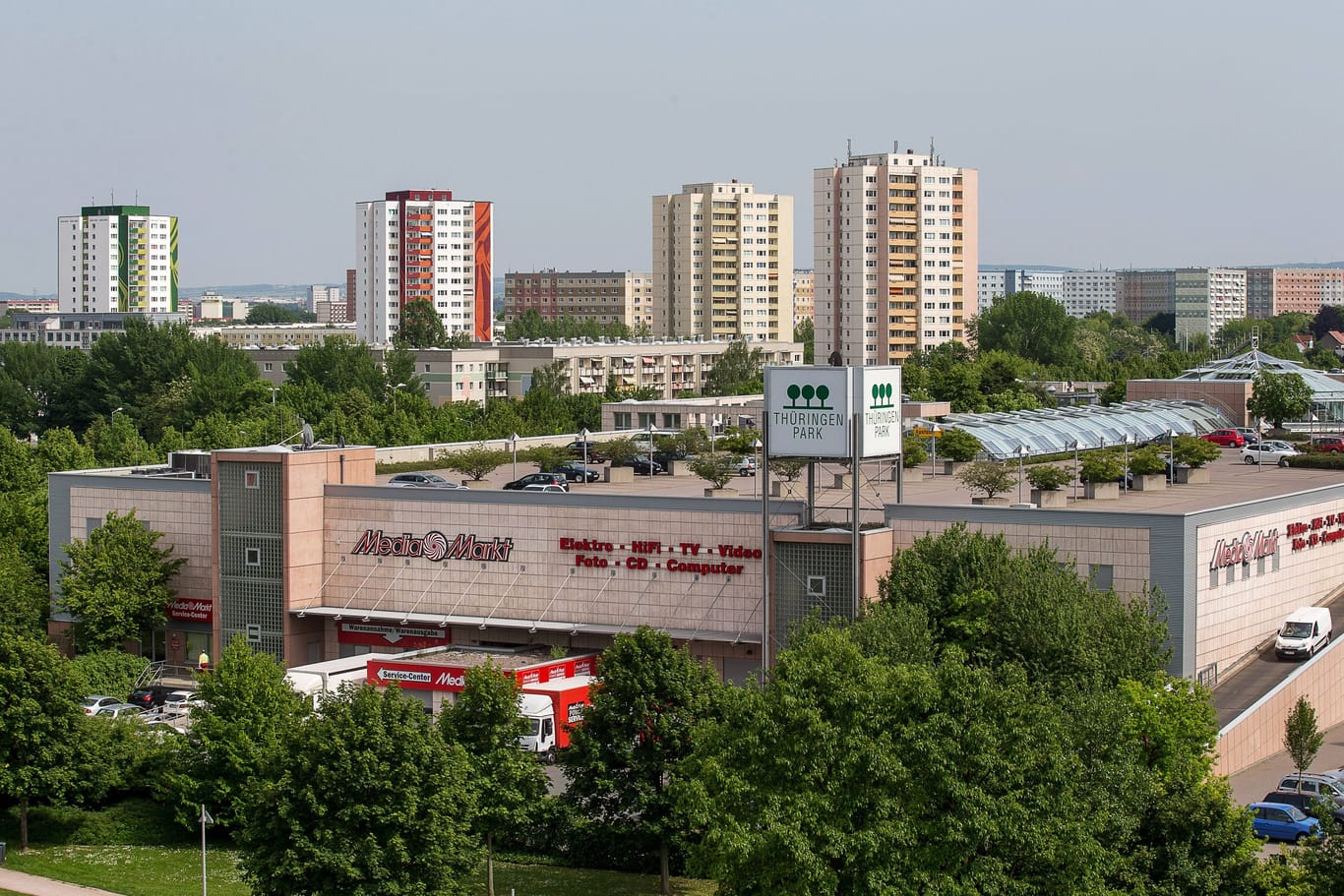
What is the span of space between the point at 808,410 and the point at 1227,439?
1744 inches

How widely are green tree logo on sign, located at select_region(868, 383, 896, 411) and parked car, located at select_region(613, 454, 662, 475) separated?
26146 millimetres

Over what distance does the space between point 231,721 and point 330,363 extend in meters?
100

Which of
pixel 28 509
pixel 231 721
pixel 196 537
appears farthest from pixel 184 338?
pixel 231 721

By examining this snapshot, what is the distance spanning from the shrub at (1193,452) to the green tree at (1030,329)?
10239 cm

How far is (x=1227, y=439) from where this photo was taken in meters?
84.6

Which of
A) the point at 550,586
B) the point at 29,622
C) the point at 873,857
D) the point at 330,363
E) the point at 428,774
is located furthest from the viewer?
the point at 330,363

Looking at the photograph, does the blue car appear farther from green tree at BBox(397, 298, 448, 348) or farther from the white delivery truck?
green tree at BBox(397, 298, 448, 348)

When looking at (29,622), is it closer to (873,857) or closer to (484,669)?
(484,669)

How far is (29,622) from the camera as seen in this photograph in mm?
56062

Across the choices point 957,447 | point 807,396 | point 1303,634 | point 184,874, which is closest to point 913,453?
point 957,447

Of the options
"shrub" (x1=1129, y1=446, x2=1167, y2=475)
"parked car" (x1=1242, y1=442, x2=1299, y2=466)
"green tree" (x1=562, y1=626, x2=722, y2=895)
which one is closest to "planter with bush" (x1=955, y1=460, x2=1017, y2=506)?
"shrub" (x1=1129, y1=446, x2=1167, y2=475)

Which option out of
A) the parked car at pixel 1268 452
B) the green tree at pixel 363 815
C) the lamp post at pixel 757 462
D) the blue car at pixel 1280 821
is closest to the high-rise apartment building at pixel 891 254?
the parked car at pixel 1268 452

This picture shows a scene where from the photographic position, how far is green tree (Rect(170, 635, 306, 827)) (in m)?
40.8

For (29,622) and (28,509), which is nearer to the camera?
(29,622)
